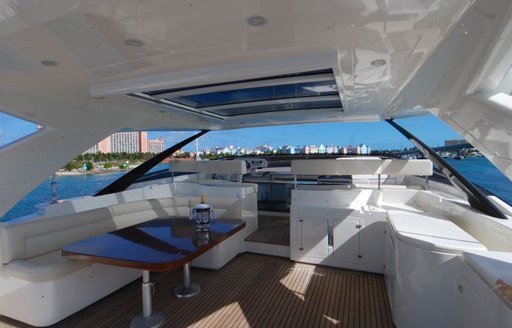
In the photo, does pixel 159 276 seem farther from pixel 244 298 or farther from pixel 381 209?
pixel 381 209

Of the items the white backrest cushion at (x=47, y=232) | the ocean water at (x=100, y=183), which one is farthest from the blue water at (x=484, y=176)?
the white backrest cushion at (x=47, y=232)

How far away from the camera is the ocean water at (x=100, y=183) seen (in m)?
3.41

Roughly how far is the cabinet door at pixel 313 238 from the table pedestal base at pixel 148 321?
5.97ft

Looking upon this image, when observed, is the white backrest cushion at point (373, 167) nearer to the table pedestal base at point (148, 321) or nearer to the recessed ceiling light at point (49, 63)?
the table pedestal base at point (148, 321)

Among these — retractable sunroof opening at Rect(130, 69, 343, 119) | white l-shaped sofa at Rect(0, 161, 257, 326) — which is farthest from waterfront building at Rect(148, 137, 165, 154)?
white l-shaped sofa at Rect(0, 161, 257, 326)

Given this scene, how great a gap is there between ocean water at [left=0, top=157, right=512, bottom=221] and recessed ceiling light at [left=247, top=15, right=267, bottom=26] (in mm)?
2461

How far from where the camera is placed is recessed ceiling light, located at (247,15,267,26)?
159cm

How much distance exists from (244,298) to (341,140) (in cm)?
617

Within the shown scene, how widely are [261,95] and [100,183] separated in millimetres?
3761

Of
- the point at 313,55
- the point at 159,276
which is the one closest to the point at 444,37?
the point at 313,55

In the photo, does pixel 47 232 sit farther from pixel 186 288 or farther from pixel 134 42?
pixel 134 42

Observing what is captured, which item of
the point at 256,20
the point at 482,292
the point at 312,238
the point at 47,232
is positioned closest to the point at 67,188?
the point at 47,232

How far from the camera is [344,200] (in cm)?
355

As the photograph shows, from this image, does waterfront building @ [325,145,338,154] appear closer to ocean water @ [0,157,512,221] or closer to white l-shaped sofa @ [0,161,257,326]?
ocean water @ [0,157,512,221]
